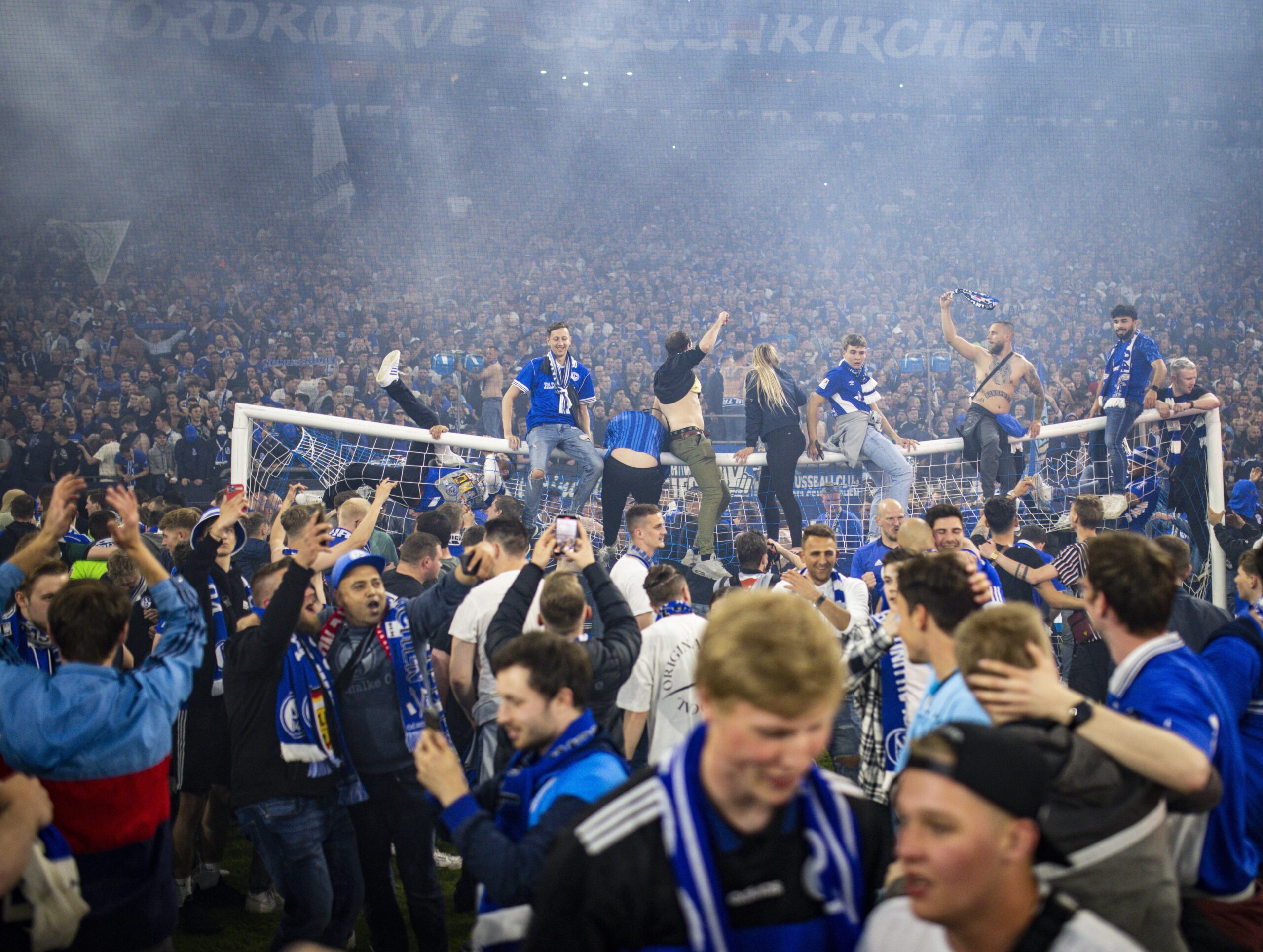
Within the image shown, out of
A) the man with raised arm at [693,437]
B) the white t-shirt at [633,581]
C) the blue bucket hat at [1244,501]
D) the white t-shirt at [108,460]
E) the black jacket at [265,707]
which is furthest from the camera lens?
the white t-shirt at [108,460]

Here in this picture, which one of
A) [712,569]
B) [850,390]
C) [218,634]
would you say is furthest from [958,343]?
[218,634]

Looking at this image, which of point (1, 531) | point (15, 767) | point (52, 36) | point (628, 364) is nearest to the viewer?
point (15, 767)

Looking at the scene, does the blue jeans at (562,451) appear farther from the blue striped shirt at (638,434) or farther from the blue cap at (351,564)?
the blue cap at (351,564)

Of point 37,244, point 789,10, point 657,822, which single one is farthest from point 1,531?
point 789,10

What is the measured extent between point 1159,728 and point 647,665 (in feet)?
6.22

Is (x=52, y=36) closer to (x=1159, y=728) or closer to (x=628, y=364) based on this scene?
(x=628, y=364)

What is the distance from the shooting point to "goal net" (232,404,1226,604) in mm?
7746

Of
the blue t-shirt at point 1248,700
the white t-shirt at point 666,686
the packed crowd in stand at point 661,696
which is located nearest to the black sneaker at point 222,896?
the packed crowd in stand at point 661,696

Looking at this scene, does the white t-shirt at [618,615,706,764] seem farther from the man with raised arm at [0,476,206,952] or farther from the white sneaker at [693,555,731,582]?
the white sneaker at [693,555,731,582]

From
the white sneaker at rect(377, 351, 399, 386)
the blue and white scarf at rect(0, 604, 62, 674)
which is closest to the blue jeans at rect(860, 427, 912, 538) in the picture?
the white sneaker at rect(377, 351, 399, 386)

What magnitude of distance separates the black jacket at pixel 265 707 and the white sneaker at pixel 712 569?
4.95 meters

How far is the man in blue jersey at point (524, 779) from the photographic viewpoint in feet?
5.82

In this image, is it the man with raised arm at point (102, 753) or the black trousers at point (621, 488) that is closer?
the man with raised arm at point (102, 753)

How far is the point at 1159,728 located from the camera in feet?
5.86
